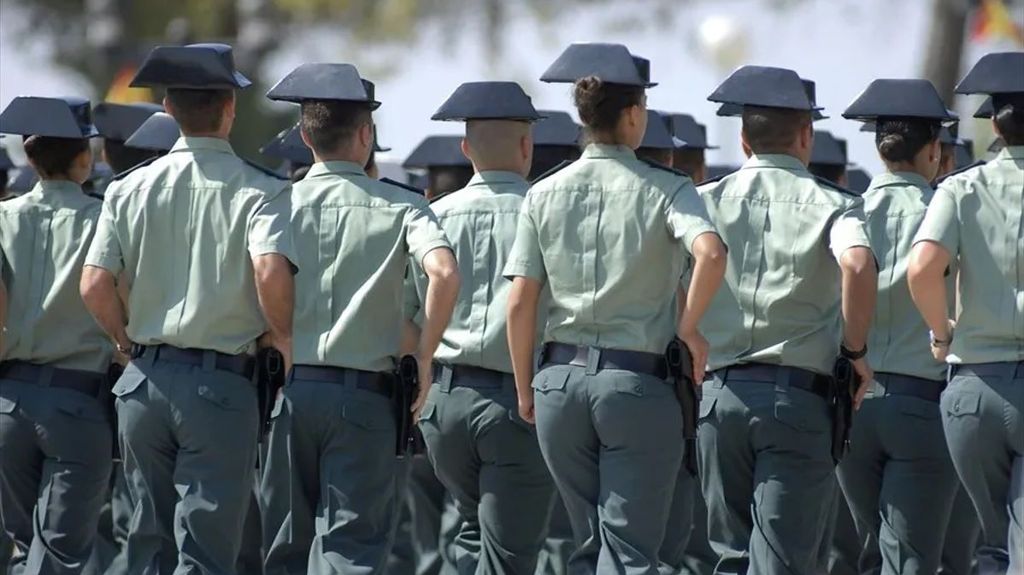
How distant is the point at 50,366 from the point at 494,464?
1.96m

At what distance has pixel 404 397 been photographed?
26.2 ft

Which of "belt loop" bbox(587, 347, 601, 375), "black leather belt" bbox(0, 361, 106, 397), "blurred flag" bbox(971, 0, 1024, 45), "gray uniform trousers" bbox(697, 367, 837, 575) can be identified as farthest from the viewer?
"blurred flag" bbox(971, 0, 1024, 45)

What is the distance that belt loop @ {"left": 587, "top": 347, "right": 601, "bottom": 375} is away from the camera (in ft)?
25.3

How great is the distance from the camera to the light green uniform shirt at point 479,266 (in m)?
8.82

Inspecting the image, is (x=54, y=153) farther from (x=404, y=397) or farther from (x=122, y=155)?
(x=404, y=397)

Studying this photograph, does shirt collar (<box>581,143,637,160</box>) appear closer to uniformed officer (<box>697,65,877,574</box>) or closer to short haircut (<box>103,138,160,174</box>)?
uniformed officer (<box>697,65,877,574</box>)

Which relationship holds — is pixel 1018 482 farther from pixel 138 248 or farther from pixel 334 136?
pixel 138 248

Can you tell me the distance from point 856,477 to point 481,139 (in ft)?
6.92

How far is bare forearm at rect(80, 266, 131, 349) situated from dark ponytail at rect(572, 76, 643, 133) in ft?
6.41

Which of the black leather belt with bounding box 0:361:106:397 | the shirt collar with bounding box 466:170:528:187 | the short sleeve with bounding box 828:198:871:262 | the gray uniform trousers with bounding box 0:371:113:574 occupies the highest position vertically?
the short sleeve with bounding box 828:198:871:262

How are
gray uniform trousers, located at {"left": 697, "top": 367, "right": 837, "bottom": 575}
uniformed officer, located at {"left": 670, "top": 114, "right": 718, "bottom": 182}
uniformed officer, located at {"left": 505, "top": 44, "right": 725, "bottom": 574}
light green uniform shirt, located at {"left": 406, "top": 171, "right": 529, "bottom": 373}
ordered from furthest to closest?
uniformed officer, located at {"left": 670, "top": 114, "right": 718, "bottom": 182}, light green uniform shirt, located at {"left": 406, "top": 171, "right": 529, "bottom": 373}, gray uniform trousers, located at {"left": 697, "top": 367, "right": 837, "bottom": 575}, uniformed officer, located at {"left": 505, "top": 44, "right": 725, "bottom": 574}

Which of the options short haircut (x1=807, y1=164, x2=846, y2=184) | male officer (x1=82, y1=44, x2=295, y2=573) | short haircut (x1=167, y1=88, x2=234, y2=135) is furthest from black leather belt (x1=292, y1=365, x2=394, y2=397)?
short haircut (x1=807, y1=164, x2=846, y2=184)

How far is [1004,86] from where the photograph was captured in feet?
25.0

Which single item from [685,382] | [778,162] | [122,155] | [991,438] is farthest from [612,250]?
[122,155]
